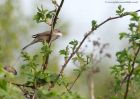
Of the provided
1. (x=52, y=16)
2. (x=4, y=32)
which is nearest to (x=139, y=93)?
(x=52, y=16)

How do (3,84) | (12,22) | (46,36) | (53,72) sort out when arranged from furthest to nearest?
(12,22) < (46,36) < (53,72) < (3,84)

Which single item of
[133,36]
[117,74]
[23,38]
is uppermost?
[133,36]

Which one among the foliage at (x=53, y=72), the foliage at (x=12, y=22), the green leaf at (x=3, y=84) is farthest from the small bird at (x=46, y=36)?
the foliage at (x=12, y=22)

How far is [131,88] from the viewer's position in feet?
13.6

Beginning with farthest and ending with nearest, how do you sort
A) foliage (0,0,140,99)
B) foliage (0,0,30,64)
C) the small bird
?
foliage (0,0,30,64)
the small bird
foliage (0,0,140,99)

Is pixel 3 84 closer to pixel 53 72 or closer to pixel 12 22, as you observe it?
pixel 53 72

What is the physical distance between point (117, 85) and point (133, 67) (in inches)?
13.2

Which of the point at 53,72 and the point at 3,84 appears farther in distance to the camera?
the point at 53,72

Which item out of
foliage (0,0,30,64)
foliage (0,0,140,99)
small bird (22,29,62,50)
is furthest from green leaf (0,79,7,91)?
foliage (0,0,30,64)

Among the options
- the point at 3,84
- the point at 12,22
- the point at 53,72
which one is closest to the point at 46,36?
the point at 53,72

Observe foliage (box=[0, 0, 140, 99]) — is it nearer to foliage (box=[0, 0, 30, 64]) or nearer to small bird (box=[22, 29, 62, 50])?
small bird (box=[22, 29, 62, 50])

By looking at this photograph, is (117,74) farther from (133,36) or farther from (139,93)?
(139,93)

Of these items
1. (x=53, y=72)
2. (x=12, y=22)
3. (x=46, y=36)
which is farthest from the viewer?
(x=12, y=22)

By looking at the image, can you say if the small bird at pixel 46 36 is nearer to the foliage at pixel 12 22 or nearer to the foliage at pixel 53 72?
the foliage at pixel 53 72
